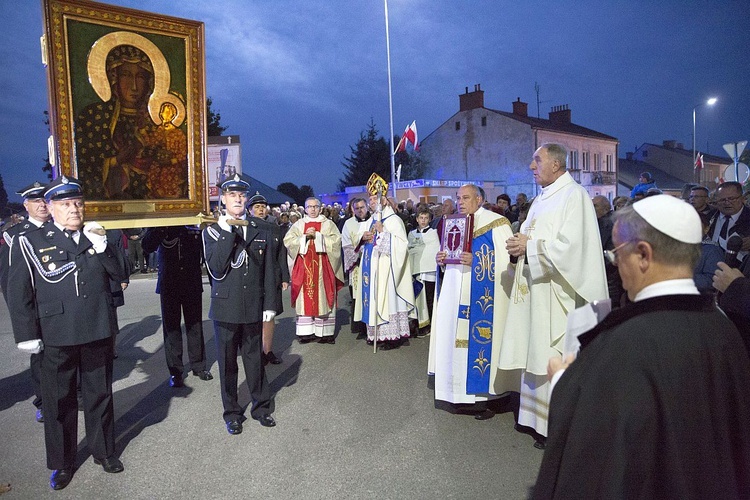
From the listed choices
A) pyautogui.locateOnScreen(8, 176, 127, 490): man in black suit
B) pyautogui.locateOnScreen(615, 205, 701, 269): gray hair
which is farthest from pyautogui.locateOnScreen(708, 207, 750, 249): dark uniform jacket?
pyautogui.locateOnScreen(8, 176, 127, 490): man in black suit

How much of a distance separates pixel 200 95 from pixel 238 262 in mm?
1578

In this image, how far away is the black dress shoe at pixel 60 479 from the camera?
3668 mm

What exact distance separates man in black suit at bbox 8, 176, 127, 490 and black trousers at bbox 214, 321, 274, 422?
3.19 ft

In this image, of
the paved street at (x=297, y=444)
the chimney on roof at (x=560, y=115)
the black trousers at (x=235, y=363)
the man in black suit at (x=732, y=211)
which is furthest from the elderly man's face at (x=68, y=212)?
the chimney on roof at (x=560, y=115)

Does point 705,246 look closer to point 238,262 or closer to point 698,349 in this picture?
point 698,349

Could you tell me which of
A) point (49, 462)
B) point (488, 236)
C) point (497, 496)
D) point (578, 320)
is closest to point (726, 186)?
point (488, 236)

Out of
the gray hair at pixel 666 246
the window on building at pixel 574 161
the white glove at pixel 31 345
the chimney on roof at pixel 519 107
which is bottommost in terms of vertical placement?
the white glove at pixel 31 345

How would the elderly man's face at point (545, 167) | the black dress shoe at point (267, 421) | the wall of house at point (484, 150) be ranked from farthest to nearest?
1. the wall of house at point (484, 150)
2. the black dress shoe at point (267, 421)
3. the elderly man's face at point (545, 167)

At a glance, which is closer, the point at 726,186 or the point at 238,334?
the point at 238,334

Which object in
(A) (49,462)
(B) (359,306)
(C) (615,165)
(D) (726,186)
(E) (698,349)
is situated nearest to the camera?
(E) (698,349)

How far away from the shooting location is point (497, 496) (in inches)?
136

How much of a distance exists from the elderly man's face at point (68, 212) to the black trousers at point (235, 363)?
4.62 feet

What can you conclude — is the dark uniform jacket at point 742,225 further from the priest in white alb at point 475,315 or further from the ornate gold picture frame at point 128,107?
the ornate gold picture frame at point 128,107

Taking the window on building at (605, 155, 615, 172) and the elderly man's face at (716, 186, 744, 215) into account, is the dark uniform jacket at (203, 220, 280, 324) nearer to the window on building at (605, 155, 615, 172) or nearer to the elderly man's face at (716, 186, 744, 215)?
the elderly man's face at (716, 186, 744, 215)
